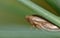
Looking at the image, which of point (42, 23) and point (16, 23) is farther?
point (16, 23)

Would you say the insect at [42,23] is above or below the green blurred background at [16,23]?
below

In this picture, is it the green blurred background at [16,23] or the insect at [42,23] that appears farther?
the green blurred background at [16,23]

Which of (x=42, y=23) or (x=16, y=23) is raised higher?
(x=16, y=23)

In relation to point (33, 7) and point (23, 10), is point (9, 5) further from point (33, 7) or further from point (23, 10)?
point (33, 7)

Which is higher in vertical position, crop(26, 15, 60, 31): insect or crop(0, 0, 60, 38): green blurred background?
crop(0, 0, 60, 38): green blurred background

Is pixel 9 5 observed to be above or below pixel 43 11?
above

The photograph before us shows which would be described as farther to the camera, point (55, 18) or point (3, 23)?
point (3, 23)

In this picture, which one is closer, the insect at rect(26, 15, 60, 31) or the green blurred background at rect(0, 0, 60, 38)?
the insect at rect(26, 15, 60, 31)

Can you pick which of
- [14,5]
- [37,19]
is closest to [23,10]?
[14,5]
